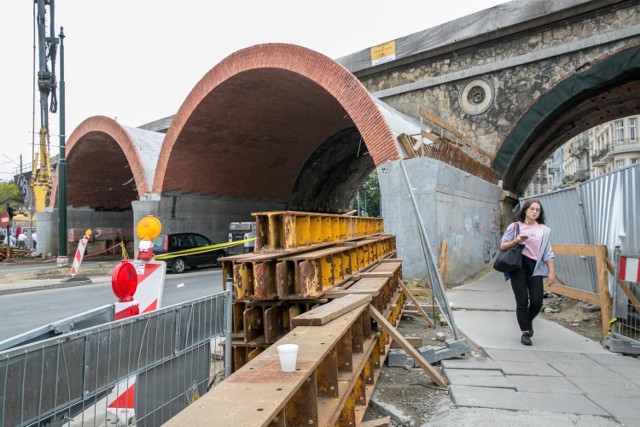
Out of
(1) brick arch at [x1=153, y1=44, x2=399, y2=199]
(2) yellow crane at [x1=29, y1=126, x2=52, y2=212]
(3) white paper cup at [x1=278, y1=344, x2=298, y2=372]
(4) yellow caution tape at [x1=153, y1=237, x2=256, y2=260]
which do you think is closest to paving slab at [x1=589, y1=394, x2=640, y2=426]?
(3) white paper cup at [x1=278, y1=344, x2=298, y2=372]

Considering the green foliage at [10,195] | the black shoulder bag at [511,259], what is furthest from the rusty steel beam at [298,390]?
the green foliage at [10,195]

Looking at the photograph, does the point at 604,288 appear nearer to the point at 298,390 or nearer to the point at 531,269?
the point at 531,269

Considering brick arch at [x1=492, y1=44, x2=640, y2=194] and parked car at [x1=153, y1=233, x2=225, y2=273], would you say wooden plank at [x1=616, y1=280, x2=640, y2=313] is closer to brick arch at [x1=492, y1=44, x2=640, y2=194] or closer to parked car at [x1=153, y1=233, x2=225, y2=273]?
brick arch at [x1=492, y1=44, x2=640, y2=194]

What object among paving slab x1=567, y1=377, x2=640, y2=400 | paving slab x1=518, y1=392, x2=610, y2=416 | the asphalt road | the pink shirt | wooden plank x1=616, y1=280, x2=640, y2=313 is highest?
the pink shirt

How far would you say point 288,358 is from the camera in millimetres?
1948

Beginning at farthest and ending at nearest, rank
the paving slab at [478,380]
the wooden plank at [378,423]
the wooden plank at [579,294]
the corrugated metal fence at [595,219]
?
Result: 1. the wooden plank at [579,294]
2. the corrugated metal fence at [595,219]
3. the paving slab at [478,380]
4. the wooden plank at [378,423]

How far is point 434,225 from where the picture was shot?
10133 millimetres

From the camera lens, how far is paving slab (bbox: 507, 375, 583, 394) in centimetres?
389

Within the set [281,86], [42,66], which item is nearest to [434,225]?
[281,86]

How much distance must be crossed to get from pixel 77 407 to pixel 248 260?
174 centimetres

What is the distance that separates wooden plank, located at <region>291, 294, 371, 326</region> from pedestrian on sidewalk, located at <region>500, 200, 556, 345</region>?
2.47m

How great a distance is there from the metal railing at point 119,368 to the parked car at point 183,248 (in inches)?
567

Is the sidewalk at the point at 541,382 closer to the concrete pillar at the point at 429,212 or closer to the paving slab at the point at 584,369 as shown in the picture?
the paving slab at the point at 584,369

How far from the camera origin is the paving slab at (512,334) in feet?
17.4
